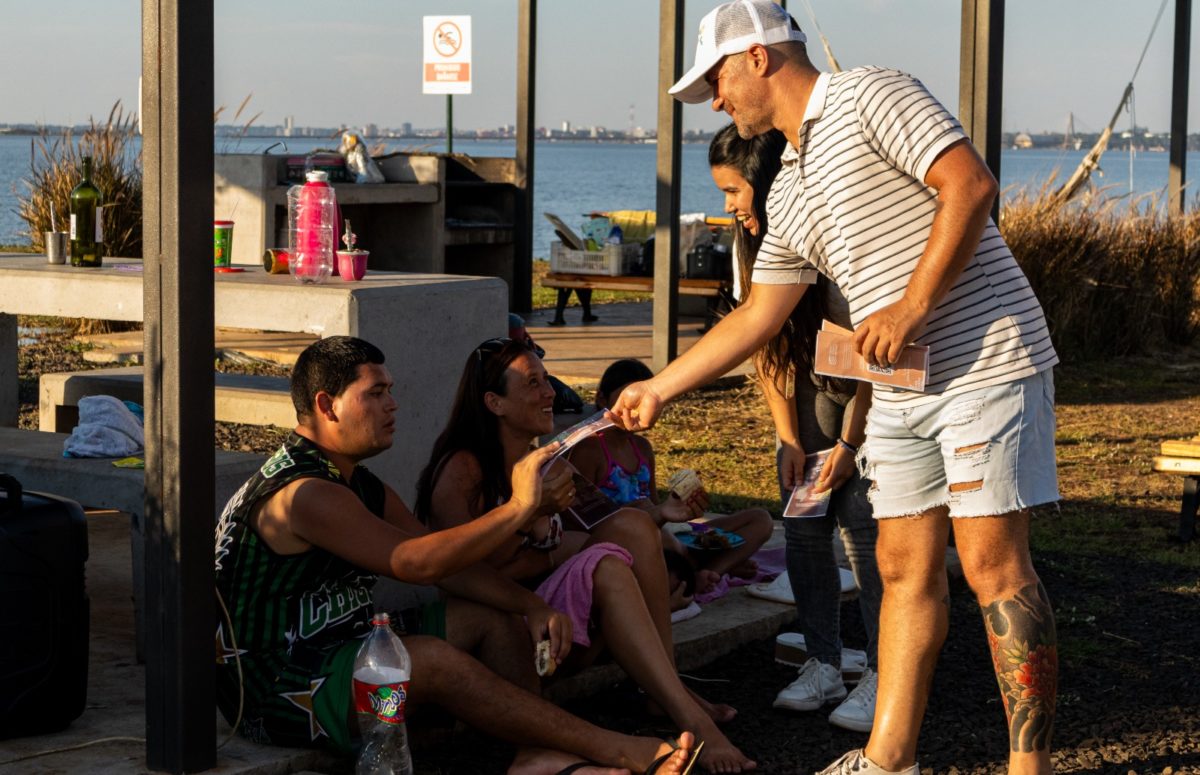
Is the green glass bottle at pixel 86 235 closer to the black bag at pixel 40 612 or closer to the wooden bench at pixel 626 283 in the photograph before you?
the black bag at pixel 40 612

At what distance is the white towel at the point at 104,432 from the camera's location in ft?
14.8

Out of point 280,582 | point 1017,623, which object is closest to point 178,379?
point 280,582

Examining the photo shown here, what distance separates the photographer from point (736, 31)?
3.36 meters

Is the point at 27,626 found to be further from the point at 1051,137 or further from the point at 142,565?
the point at 1051,137

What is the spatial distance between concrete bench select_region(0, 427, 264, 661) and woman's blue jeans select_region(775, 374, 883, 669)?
5.35 feet

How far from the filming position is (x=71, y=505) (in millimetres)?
3787

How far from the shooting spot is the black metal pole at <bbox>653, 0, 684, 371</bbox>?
9609 millimetres

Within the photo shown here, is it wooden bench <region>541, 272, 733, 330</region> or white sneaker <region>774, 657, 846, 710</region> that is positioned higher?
wooden bench <region>541, 272, 733, 330</region>

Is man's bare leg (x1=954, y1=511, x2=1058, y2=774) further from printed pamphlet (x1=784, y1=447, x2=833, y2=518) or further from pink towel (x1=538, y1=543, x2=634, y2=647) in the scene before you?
pink towel (x1=538, y1=543, x2=634, y2=647)

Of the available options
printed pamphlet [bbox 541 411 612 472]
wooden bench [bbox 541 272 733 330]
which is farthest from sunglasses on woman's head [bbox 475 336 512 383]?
wooden bench [bbox 541 272 733 330]

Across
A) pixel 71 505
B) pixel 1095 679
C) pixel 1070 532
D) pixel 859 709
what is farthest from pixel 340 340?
pixel 1070 532

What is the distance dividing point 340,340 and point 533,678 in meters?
0.97

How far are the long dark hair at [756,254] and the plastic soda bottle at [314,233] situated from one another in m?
1.34

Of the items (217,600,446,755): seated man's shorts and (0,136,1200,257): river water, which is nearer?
(217,600,446,755): seated man's shorts
